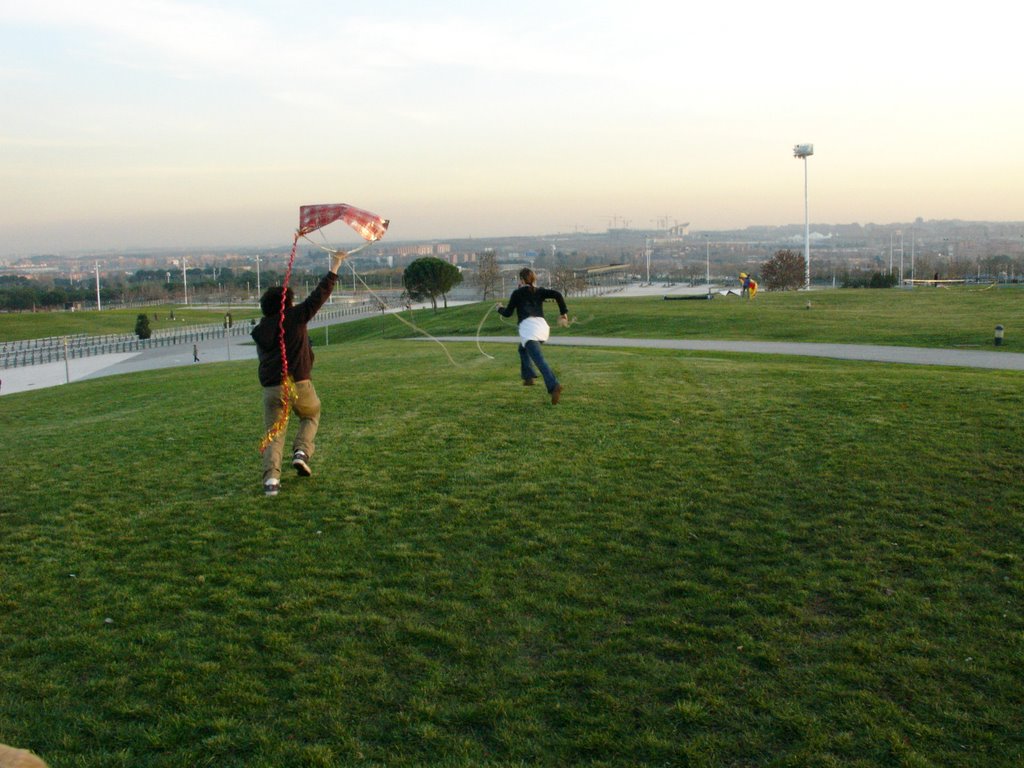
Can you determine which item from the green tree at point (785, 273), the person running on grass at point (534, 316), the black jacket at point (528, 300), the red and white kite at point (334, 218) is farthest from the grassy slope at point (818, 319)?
the green tree at point (785, 273)

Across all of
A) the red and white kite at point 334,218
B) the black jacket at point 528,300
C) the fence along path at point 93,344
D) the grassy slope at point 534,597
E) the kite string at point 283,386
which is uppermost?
the red and white kite at point 334,218

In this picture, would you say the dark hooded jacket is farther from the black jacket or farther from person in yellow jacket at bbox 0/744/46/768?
person in yellow jacket at bbox 0/744/46/768

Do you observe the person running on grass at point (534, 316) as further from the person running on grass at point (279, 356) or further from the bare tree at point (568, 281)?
the bare tree at point (568, 281)

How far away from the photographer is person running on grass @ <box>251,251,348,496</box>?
362 inches

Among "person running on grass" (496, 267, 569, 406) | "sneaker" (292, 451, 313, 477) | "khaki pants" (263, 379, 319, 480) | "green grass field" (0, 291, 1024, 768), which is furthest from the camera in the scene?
"person running on grass" (496, 267, 569, 406)

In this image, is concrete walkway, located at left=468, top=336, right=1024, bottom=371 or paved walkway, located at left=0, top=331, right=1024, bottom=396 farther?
paved walkway, located at left=0, top=331, right=1024, bottom=396

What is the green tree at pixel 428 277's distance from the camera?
239 ft

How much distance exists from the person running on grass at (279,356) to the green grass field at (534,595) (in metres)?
0.41

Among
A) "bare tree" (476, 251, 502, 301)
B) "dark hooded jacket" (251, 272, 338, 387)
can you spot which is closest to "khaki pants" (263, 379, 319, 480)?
"dark hooded jacket" (251, 272, 338, 387)

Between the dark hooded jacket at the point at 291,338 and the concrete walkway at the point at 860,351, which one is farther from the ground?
the dark hooded jacket at the point at 291,338

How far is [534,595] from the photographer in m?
6.55

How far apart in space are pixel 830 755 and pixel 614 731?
115 cm

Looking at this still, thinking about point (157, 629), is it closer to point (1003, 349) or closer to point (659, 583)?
point (659, 583)

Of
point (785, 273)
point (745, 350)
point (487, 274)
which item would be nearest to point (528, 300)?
point (745, 350)
